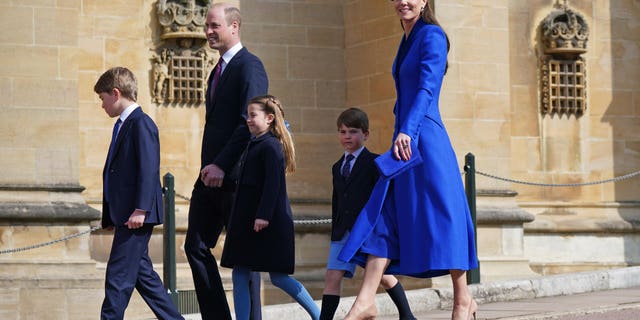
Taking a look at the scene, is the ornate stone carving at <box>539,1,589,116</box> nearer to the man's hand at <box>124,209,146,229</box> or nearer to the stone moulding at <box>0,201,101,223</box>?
the stone moulding at <box>0,201,101,223</box>

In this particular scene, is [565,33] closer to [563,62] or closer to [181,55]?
[563,62]

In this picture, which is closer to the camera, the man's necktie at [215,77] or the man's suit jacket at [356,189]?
the man's necktie at [215,77]

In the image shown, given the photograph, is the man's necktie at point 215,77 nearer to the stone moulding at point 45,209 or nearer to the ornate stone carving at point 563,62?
the stone moulding at point 45,209

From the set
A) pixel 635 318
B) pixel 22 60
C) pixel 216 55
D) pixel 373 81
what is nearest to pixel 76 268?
pixel 22 60

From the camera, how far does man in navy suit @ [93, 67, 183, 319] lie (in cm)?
849

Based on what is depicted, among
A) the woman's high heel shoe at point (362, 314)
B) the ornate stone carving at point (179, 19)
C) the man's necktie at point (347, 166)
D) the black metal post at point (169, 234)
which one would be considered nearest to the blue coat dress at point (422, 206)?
the woman's high heel shoe at point (362, 314)

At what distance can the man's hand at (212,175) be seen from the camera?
8.52 meters

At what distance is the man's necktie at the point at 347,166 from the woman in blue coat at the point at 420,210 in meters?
1.75

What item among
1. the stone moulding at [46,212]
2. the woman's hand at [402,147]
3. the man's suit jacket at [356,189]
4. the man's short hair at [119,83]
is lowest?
the stone moulding at [46,212]

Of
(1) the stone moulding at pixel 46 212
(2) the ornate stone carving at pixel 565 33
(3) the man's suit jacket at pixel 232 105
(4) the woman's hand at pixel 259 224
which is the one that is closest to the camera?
(4) the woman's hand at pixel 259 224

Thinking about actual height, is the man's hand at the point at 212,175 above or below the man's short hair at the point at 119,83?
below

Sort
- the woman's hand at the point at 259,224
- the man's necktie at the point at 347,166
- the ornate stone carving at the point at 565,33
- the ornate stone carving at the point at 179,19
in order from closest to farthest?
the woman's hand at the point at 259,224 < the man's necktie at the point at 347,166 < the ornate stone carving at the point at 179,19 < the ornate stone carving at the point at 565,33

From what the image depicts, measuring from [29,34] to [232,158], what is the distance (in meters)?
5.00

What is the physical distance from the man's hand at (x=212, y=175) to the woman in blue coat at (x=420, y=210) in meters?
1.25
